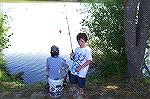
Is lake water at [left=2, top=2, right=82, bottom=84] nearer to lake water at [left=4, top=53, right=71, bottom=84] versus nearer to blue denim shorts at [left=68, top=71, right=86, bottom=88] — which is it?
lake water at [left=4, top=53, right=71, bottom=84]

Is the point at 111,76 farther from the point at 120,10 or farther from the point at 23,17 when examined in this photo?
the point at 23,17

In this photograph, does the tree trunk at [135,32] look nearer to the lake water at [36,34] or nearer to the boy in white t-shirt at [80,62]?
the boy in white t-shirt at [80,62]

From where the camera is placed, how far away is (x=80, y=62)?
6.14 m

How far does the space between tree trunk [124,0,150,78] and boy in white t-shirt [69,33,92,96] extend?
119 cm

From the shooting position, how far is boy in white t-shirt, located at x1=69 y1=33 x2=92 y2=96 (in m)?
6.05

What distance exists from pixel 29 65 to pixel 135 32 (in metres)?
4.30

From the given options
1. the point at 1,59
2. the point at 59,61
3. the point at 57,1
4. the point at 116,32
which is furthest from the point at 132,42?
the point at 57,1

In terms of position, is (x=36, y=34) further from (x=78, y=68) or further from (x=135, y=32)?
(x=78, y=68)

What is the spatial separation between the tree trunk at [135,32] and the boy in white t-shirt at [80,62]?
119 cm

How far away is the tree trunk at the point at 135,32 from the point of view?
269 inches

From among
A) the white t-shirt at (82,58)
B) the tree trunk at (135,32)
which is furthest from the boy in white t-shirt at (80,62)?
the tree trunk at (135,32)

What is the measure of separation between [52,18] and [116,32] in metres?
7.78

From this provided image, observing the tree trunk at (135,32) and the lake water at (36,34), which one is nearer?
the tree trunk at (135,32)

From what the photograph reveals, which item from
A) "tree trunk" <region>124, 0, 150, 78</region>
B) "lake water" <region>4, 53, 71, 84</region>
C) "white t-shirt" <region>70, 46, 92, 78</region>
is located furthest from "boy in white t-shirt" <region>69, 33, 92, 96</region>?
"lake water" <region>4, 53, 71, 84</region>
